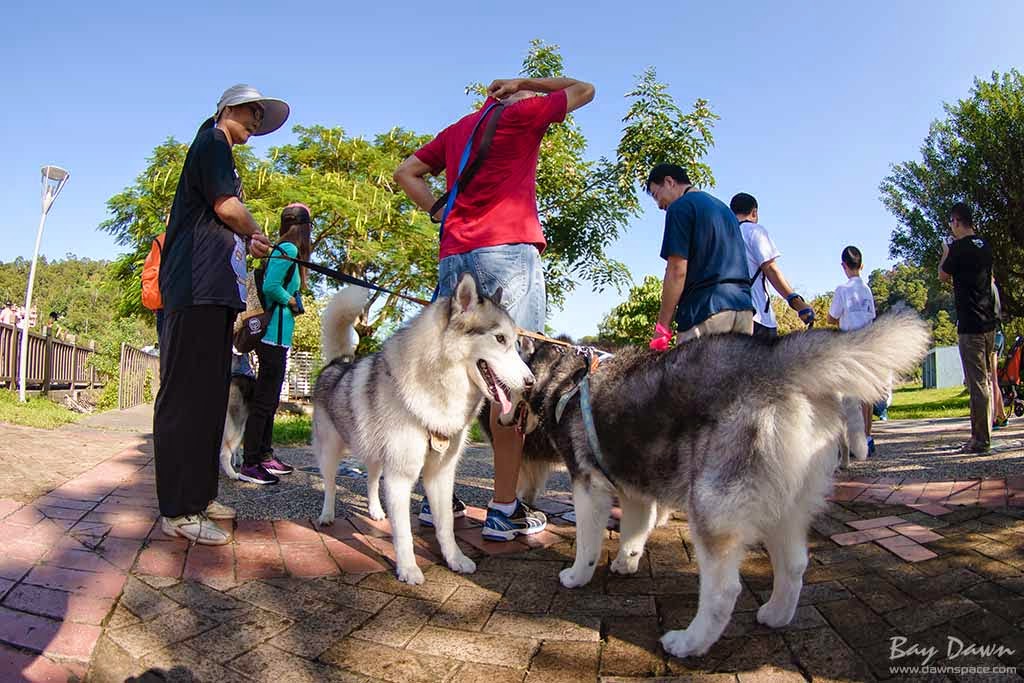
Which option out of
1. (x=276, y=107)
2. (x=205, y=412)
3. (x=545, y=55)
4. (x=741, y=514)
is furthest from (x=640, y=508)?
(x=545, y=55)

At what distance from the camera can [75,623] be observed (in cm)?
227

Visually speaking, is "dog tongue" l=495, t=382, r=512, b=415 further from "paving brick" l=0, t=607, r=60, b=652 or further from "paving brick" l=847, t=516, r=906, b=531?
"paving brick" l=847, t=516, r=906, b=531

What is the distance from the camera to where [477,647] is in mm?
2334

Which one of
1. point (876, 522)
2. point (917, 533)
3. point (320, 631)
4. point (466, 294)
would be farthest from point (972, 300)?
point (320, 631)

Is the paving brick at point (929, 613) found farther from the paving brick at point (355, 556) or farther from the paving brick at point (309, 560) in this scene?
the paving brick at point (309, 560)

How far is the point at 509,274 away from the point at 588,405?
99 cm

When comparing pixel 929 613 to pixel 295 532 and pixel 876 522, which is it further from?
pixel 295 532

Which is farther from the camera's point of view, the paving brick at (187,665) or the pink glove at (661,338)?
the pink glove at (661,338)

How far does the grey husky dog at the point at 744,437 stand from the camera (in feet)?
7.27

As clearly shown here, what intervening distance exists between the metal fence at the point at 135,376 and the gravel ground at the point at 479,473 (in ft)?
31.7

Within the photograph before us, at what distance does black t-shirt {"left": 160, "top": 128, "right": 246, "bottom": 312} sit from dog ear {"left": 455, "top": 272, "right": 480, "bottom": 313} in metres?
1.24

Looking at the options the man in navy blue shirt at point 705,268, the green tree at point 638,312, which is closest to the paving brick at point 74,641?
the man in navy blue shirt at point 705,268

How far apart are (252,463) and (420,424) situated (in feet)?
7.91

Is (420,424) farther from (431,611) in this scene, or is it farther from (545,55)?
(545,55)
